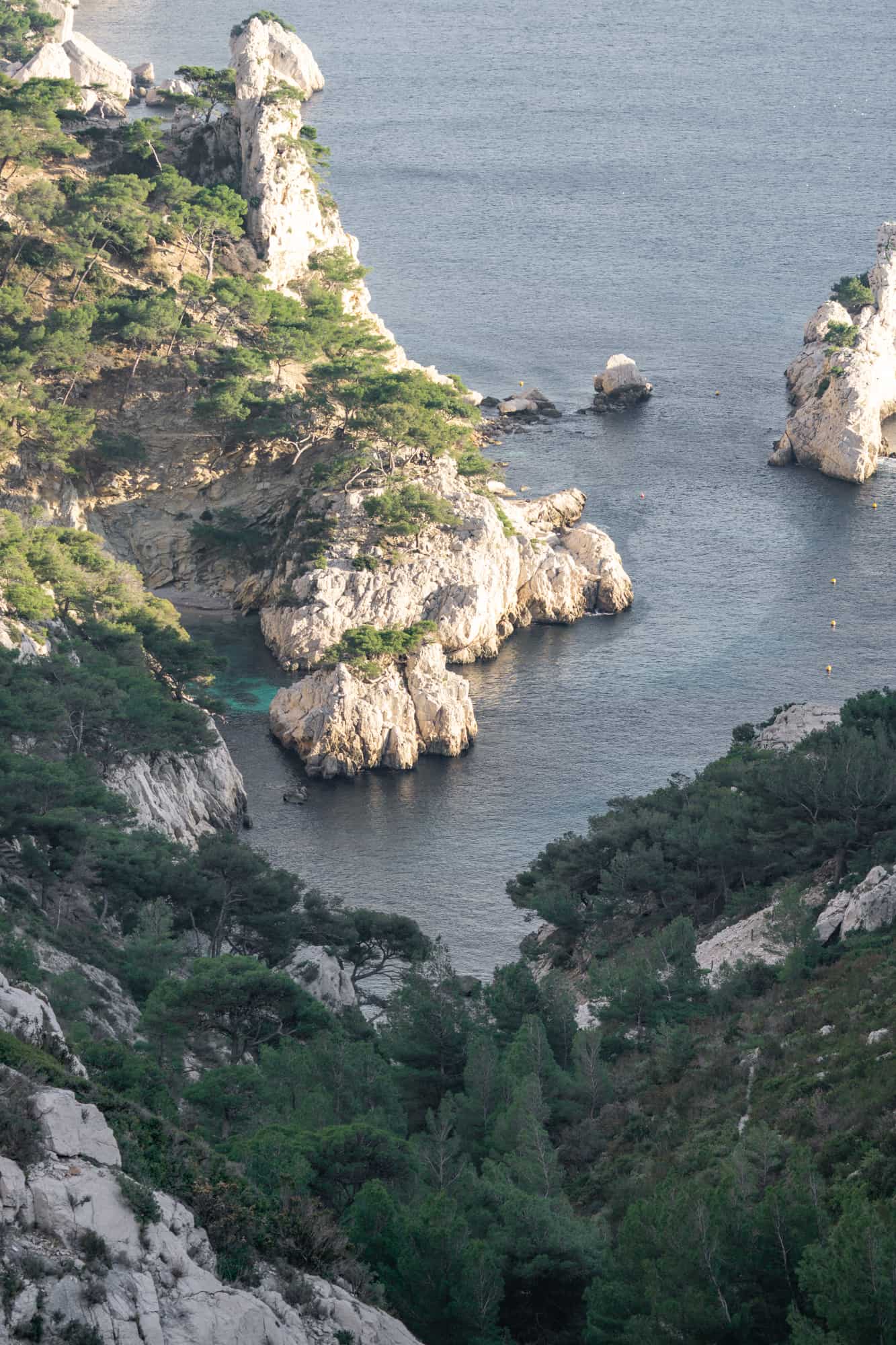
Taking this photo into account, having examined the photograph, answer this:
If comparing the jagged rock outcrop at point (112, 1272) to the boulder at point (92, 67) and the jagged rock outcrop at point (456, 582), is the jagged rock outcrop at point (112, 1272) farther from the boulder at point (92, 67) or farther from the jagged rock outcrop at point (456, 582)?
the boulder at point (92, 67)

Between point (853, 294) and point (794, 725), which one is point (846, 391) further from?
point (794, 725)

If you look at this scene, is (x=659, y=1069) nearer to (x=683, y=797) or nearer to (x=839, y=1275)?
(x=839, y=1275)

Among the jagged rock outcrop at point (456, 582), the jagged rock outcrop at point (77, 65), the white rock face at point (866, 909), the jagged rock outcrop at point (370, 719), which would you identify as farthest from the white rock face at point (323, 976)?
the jagged rock outcrop at point (77, 65)

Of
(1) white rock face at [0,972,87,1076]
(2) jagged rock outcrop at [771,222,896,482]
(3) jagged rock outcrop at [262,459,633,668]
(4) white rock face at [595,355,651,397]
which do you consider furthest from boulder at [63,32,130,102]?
(1) white rock face at [0,972,87,1076]

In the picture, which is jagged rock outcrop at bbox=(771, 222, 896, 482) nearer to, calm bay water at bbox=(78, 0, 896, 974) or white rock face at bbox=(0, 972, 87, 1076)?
calm bay water at bbox=(78, 0, 896, 974)

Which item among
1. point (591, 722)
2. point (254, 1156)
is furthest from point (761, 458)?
point (254, 1156)

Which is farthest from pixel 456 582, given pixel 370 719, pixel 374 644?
pixel 370 719

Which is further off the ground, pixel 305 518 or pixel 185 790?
pixel 305 518
